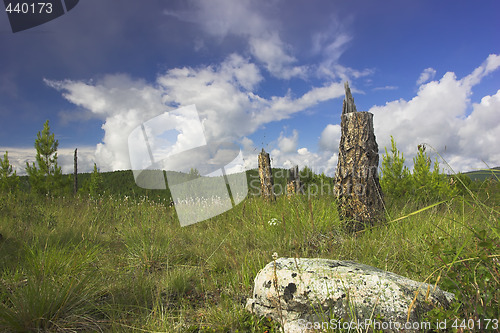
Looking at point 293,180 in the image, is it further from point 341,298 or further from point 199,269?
point 341,298

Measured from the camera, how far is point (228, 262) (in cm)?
367

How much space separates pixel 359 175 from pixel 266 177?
4407 mm

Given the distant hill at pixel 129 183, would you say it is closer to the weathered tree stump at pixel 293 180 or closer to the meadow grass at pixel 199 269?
the weathered tree stump at pixel 293 180

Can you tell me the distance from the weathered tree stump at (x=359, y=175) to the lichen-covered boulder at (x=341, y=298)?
9.01ft

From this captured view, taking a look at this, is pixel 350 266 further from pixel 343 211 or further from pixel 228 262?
pixel 343 211

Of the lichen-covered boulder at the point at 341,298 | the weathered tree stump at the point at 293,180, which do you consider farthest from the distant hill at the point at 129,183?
the lichen-covered boulder at the point at 341,298

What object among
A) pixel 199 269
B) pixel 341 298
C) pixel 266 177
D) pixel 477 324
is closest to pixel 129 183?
pixel 266 177

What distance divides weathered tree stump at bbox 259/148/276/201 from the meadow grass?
3143 millimetres

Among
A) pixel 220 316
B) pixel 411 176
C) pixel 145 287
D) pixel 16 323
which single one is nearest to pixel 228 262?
pixel 145 287

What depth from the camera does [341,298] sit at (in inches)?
78.0

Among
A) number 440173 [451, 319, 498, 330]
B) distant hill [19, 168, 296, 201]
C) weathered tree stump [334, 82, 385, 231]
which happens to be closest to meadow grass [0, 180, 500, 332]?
number 440173 [451, 319, 498, 330]

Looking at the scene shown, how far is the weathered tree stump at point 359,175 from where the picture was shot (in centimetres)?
484

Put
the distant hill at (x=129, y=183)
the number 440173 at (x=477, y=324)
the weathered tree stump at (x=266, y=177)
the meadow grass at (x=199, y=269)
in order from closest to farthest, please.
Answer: the number 440173 at (x=477, y=324), the meadow grass at (x=199, y=269), the weathered tree stump at (x=266, y=177), the distant hill at (x=129, y=183)

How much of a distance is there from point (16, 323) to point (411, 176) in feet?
32.6
